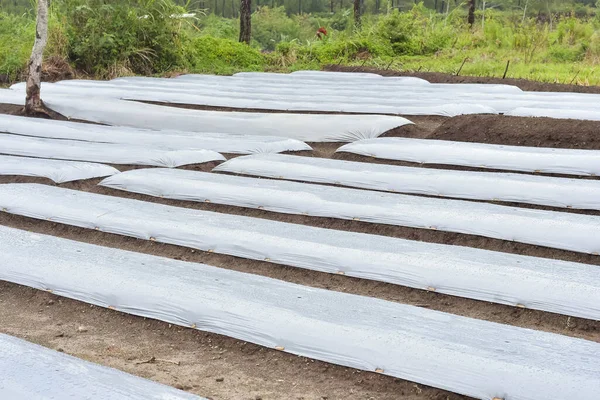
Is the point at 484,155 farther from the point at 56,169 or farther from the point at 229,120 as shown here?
the point at 56,169

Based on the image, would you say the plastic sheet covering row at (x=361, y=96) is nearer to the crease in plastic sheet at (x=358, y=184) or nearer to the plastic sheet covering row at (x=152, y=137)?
the plastic sheet covering row at (x=152, y=137)

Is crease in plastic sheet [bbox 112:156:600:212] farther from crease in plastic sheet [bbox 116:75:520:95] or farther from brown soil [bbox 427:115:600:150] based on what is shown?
crease in plastic sheet [bbox 116:75:520:95]

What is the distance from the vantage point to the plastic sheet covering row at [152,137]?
5457mm

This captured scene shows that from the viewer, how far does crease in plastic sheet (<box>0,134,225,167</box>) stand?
5.09 meters

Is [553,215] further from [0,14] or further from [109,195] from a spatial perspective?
[0,14]

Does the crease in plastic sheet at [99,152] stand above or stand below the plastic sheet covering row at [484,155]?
below

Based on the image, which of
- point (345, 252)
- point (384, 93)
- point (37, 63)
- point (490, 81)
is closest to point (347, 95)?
point (384, 93)

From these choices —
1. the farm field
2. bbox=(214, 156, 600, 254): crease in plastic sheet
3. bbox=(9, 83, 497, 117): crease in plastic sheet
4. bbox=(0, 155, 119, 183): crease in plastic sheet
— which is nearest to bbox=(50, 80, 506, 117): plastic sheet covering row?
bbox=(9, 83, 497, 117): crease in plastic sheet

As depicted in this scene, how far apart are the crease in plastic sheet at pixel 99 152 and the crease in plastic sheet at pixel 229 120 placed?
97cm

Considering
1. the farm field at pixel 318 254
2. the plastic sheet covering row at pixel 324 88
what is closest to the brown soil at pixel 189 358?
the farm field at pixel 318 254

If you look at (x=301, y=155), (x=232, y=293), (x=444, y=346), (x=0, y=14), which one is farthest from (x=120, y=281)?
(x=0, y=14)

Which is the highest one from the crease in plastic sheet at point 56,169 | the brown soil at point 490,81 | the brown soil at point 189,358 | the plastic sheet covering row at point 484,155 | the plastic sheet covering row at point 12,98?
the brown soil at point 490,81

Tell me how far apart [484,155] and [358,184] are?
0.95 metres

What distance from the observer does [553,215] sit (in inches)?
141
